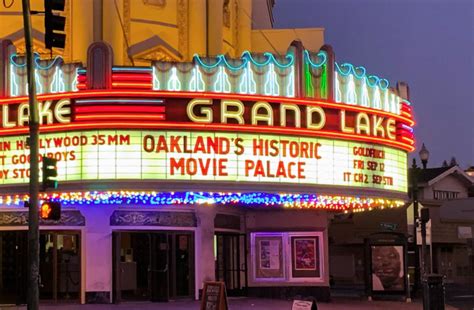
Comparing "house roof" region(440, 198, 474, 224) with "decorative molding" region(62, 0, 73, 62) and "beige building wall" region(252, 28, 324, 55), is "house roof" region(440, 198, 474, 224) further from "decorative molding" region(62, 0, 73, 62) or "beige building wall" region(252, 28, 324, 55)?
"decorative molding" region(62, 0, 73, 62)

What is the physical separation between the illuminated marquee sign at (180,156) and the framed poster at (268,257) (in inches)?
265

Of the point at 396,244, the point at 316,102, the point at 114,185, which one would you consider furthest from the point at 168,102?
the point at 396,244

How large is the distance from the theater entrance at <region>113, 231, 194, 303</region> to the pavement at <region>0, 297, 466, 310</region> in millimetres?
395

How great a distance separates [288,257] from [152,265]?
5.71m

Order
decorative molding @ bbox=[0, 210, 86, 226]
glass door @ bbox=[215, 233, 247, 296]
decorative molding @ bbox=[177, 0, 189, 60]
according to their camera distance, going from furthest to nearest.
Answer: decorative molding @ bbox=[177, 0, 189, 60] < glass door @ bbox=[215, 233, 247, 296] < decorative molding @ bbox=[0, 210, 86, 226]

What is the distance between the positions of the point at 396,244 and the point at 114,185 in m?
12.9

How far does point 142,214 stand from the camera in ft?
83.5

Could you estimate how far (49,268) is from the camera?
24.9m

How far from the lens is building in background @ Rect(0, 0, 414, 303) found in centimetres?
2131

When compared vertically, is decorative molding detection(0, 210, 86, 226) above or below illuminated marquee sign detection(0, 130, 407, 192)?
below

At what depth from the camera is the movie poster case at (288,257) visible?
2920 centimetres

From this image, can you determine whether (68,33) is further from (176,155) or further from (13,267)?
(176,155)

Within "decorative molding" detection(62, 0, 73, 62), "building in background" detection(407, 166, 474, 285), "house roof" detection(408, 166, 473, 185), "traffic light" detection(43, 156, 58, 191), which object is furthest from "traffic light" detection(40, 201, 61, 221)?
"house roof" detection(408, 166, 473, 185)

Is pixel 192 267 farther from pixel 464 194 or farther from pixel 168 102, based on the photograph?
pixel 464 194
